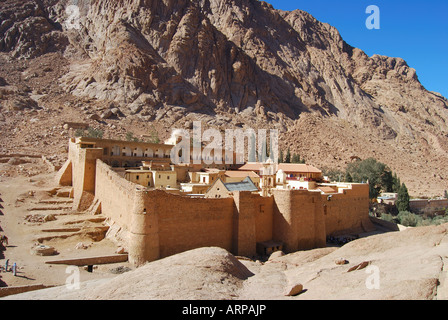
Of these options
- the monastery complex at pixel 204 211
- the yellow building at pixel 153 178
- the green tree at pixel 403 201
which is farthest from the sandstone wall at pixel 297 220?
the green tree at pixel 403 201

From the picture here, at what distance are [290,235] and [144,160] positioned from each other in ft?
53.0

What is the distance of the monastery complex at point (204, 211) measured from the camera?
48.4 feet

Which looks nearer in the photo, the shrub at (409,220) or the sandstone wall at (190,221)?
the sandstone wall at (190,221)

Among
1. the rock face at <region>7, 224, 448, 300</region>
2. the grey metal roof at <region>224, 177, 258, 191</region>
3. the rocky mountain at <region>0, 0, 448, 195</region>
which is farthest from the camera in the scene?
the rocky mountain at <region>0, 0, 448, 195</region>

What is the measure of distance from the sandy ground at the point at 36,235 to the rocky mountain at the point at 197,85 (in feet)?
53.5

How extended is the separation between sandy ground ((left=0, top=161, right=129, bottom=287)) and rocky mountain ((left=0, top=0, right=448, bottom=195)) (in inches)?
642

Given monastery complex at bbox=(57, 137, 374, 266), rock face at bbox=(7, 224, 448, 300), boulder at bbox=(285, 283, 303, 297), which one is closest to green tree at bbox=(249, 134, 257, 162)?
monastery complex at bbox=(57, 137, 374, 266)

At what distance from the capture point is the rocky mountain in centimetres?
5119

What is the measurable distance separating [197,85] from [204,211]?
156 ft

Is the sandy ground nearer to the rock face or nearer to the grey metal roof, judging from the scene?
the rock face

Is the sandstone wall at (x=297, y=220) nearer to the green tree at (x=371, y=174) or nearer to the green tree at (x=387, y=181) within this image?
the green tree at (x=371, y=174)

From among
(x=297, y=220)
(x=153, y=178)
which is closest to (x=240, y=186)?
(x=297, y=220)

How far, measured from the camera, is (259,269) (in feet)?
42.7
